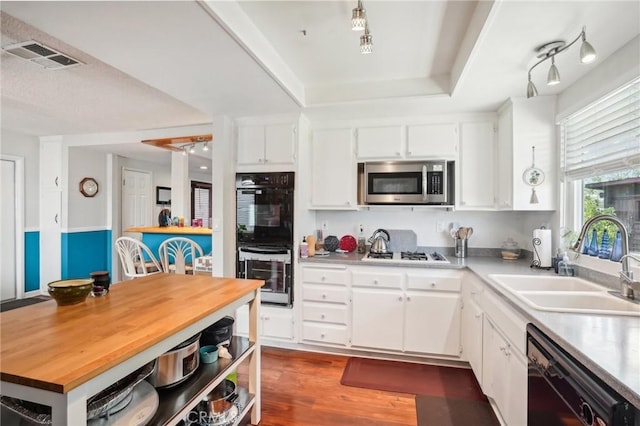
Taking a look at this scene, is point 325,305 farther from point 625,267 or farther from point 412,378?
point 625,267

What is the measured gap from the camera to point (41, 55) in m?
2.24

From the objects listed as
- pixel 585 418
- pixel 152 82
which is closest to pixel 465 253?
pixel 585 418

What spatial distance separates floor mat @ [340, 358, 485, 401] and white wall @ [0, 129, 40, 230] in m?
5.08

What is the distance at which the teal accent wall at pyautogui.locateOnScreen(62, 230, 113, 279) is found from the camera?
4.54 meters

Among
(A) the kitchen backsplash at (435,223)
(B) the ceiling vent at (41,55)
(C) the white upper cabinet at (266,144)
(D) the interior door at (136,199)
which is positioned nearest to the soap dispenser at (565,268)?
(A) the kitchen backsplash at (435,223)

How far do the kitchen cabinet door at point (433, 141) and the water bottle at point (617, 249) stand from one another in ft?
4.45

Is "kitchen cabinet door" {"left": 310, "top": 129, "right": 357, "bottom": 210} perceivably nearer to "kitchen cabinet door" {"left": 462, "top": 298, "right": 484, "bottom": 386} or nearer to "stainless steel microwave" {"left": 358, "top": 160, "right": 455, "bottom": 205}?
"stainless steel microwave" {"left": 358, "top": 160, "right": 455, "bottom": 205}

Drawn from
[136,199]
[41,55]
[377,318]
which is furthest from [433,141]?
[136,199]

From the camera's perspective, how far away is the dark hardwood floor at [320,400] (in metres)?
2.00

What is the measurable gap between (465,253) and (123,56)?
321 cm

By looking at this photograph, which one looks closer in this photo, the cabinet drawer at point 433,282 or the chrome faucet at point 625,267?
the chrome faucet at point 625,267

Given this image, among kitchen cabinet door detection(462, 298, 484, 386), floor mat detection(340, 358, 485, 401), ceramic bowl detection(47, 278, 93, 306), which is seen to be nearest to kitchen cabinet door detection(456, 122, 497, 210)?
kitchen cabinet door detection(462, 298, 484, 386)

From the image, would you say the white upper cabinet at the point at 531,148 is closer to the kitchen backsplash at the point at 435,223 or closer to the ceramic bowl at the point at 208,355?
the kitchen backsplash at the point at 435,223

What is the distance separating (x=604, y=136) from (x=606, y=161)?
173 millimetres
